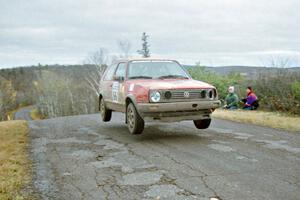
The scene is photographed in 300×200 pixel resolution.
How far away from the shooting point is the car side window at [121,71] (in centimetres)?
926

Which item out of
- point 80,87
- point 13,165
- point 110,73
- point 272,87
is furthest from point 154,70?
point 80,87

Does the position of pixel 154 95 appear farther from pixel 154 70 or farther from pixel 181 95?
pixel 154 70

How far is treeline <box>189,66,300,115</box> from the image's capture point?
539 inches

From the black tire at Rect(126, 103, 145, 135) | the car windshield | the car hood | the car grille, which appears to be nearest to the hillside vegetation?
the car windshield

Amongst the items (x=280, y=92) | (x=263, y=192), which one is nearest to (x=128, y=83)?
(x=263, y=192)

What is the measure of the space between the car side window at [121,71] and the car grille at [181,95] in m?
1.72

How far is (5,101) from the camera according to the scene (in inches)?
2763

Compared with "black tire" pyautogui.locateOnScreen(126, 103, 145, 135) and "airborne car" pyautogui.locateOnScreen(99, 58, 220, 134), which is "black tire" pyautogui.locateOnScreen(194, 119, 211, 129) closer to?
"airborne car" pyautogui.locateOnScreen(99, 58, 220, 134)

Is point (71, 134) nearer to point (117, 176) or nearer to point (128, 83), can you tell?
point (128, 83)

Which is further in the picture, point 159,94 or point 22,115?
point 22,115

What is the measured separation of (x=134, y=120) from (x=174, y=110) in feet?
3.20

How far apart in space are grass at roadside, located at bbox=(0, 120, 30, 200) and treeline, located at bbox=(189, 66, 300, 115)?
9348 millimetres

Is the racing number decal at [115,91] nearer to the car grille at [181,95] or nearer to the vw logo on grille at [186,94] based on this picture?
the car grille at [181,95]

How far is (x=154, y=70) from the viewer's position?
29.8 feet
